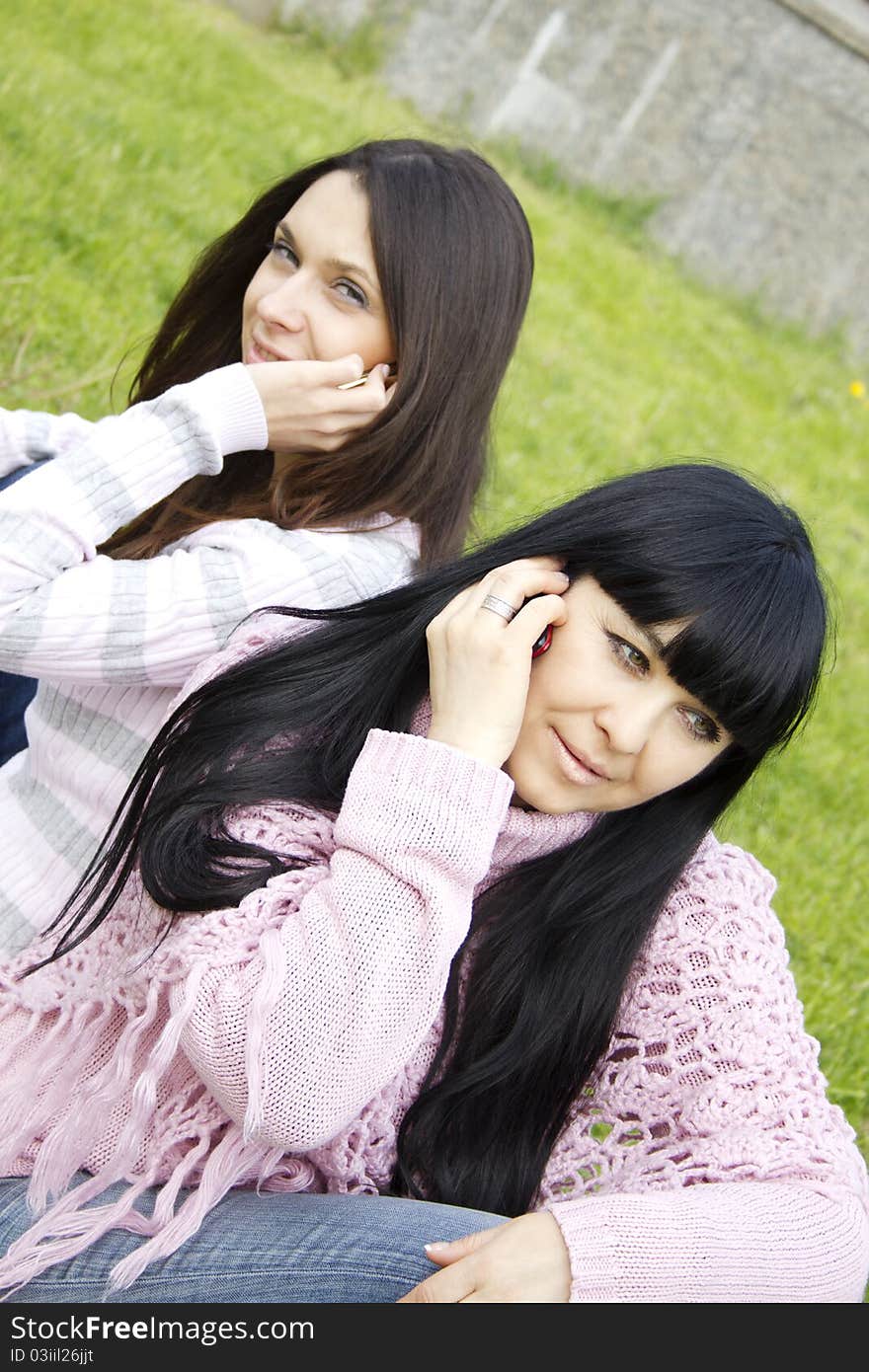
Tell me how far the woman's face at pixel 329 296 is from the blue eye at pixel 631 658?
110 cm

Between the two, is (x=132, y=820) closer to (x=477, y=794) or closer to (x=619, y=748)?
(x=477, y=794)

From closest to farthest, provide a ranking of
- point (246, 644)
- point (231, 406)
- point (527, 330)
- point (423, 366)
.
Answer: point (246, 644) → point (231, 406) → point (423, 366) → point (527, 330)

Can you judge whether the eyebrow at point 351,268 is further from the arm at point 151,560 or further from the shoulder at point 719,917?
the shoulder at point 719,917

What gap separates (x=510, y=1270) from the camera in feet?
6.80

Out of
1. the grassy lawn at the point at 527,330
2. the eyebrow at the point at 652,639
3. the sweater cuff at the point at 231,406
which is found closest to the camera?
the eyebrow at the point at 652,639

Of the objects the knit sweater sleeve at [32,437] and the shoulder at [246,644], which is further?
the knit sweater sleeve at [32,437]

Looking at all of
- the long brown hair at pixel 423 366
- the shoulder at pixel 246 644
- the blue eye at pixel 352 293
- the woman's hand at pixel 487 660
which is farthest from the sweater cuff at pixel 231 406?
the woman's hand at pixel 487 660

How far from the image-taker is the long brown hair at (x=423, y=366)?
3100 mm

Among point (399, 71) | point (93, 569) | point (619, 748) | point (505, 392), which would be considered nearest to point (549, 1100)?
point (619, 748)

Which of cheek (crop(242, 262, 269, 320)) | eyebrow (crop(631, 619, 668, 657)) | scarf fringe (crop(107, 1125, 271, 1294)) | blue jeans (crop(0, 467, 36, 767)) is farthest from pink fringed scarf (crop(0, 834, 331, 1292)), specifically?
cheek (crop(242, 262, 269, 320))

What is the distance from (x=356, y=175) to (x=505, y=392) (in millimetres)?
4341

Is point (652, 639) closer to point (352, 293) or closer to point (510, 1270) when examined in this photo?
point (510, 1270)

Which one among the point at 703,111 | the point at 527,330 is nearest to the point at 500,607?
the point at 527,330

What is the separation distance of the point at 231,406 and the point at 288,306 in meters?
0.34
